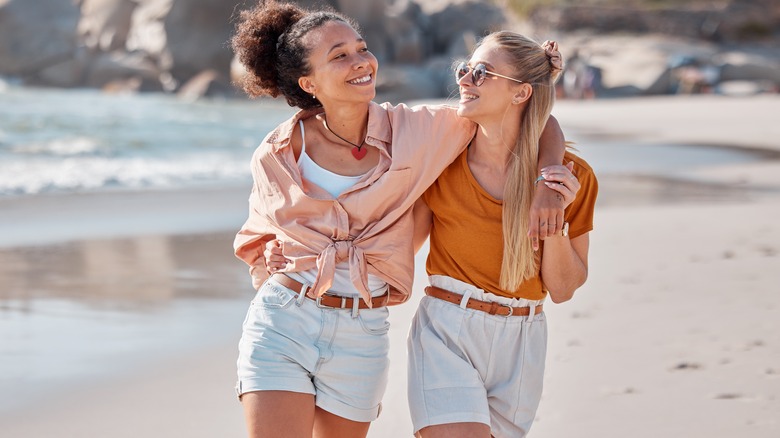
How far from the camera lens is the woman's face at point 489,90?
351cm

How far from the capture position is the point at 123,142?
19.2 metres

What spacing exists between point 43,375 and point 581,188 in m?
2.99

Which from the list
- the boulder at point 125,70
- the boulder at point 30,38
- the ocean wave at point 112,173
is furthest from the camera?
the boulder at point 30,38

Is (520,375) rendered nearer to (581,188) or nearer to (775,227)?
(581,188)

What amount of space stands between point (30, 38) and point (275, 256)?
153ft

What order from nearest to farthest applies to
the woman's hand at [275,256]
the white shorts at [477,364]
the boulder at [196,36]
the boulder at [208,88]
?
the white shorts at [477,364] < the woman's hand at [275,256] < the boulder at [208,88] < the boulder at [196,36]

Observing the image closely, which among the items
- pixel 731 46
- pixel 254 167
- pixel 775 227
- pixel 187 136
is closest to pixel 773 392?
pixel 254 167

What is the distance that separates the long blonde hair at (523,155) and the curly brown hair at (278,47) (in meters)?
0.64

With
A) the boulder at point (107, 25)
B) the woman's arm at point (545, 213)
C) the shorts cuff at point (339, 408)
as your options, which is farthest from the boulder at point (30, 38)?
the woman's arm at point (545, 213)

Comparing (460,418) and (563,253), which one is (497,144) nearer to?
(563,253)

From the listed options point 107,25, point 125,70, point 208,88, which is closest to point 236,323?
point 208,88

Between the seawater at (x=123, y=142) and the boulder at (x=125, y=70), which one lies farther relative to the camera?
the boulder at (x=125, y=70)

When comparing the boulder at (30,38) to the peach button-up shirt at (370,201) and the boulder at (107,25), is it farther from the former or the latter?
the peach button-up shirt at (370,201)

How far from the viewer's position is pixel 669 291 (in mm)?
6602
